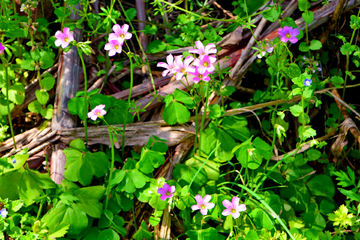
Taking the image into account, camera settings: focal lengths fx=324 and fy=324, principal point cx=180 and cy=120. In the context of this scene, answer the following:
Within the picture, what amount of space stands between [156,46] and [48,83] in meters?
0.90

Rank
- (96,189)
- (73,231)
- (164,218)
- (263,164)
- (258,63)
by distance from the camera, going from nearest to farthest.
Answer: (73,231) → (96,189) → (164,218) → (263,164) → (258,63)

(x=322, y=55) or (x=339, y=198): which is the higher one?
(x=322, y=55)

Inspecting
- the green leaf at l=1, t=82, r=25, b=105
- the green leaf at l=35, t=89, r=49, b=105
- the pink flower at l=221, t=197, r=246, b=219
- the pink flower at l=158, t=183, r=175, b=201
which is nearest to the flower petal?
the pink flower at l=221, t=197, r=246, b=219

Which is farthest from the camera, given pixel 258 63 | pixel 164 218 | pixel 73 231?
pixel 258 63

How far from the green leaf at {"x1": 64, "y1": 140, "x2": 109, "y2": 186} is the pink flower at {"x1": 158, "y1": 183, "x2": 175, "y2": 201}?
440mm

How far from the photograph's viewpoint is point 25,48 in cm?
276

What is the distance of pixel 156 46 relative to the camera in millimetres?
2676

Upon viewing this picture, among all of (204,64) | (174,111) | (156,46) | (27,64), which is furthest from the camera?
(156,46)

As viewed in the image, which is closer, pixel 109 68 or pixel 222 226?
pixel 222 226

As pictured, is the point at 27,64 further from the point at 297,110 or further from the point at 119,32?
the point at 297,110

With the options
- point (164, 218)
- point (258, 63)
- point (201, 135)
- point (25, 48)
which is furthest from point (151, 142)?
point (25, 48)

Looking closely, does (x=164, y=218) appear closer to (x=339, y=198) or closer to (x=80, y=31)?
(x=339, y=198)

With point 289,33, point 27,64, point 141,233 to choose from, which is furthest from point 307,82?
point 27,64

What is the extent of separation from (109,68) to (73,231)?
134 cm
